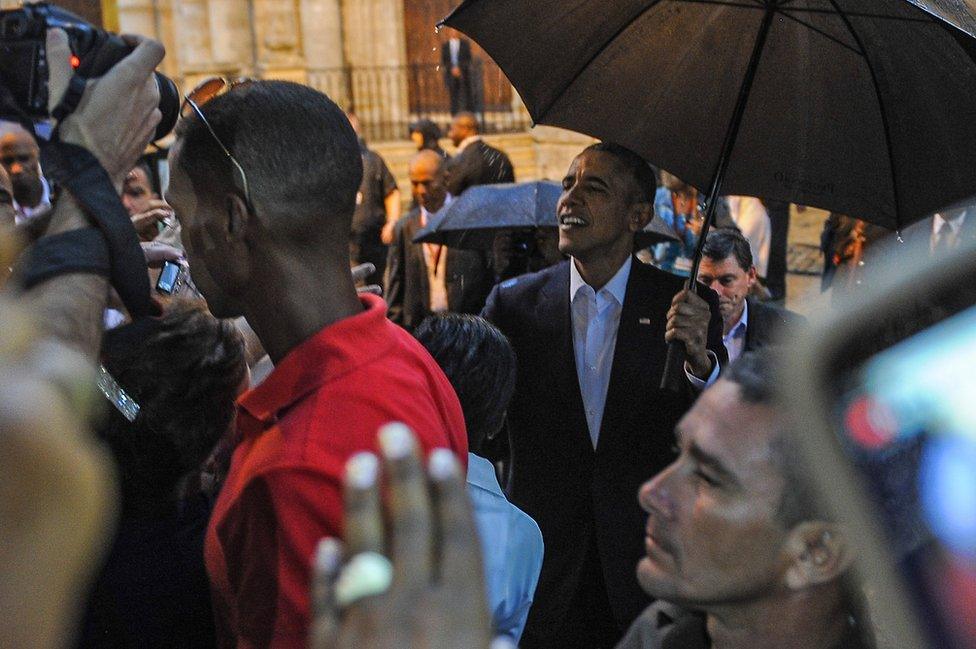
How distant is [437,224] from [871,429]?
5507 millimetres

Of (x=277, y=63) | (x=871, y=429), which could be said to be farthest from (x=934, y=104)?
(x=277, y=63)

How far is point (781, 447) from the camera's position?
164 centimetres

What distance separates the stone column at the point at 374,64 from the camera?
727 inches

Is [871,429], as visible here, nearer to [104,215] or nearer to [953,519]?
[953,519]

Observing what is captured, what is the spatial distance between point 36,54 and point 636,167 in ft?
8.09

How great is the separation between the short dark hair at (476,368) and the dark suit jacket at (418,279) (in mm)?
3622

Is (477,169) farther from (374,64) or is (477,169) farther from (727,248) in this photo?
(374,64)

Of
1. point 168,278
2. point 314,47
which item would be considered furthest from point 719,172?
point 314,47

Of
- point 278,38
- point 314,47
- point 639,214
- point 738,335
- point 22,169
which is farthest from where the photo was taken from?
point 314,47

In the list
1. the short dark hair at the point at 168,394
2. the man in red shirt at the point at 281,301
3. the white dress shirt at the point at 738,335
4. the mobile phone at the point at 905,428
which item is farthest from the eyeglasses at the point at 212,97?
the white dress shirt at the point at 738,335

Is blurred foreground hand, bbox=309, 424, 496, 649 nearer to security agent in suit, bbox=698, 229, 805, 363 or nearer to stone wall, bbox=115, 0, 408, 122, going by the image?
security agent in suit, bbox=698, 229, 805, 363

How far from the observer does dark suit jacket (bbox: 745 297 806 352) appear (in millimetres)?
4195

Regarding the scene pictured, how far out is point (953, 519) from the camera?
2.76 ft

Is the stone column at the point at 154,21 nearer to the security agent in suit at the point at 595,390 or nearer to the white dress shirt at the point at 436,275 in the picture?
the white dress shirt at the point at 436,275
